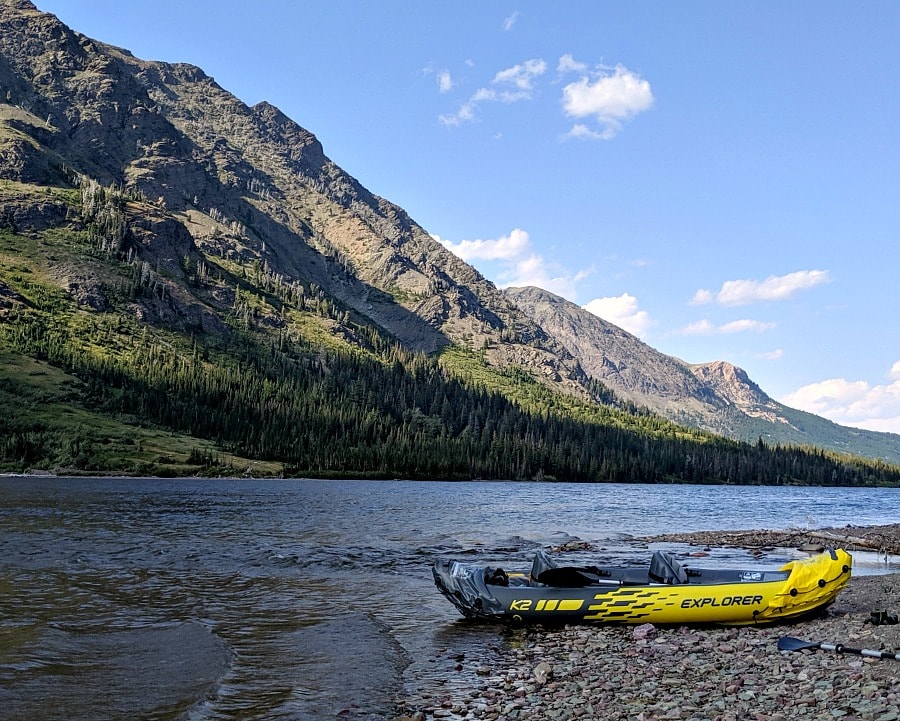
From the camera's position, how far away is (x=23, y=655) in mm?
20375

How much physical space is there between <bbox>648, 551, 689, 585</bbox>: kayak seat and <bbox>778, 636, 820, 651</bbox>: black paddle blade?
569 cm

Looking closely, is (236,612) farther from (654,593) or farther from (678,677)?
(678,677)

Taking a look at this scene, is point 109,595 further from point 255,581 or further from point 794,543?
point 794,543

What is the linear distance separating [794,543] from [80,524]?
59.6 metres

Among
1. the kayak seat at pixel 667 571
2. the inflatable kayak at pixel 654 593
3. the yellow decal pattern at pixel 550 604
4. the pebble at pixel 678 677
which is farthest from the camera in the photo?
the kayak seat at pixel 667 571

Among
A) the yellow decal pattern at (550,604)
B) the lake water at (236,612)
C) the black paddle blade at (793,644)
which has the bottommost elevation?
the lake water at (236,612)

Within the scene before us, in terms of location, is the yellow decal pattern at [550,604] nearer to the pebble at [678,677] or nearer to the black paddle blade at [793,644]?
the pebble at [678,677]

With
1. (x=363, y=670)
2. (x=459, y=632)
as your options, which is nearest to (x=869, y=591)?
(x=459, y=632)

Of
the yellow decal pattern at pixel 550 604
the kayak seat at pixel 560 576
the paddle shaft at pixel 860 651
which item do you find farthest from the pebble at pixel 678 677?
the kayak seat at pixel 560 576

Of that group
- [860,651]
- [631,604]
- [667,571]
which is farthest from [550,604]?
[860,651]

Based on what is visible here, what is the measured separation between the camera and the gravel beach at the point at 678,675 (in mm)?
14320

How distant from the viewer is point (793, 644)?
1930 centimetres

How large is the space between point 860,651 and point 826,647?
141 cm

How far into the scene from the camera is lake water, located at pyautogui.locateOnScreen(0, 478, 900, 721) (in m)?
17.7
